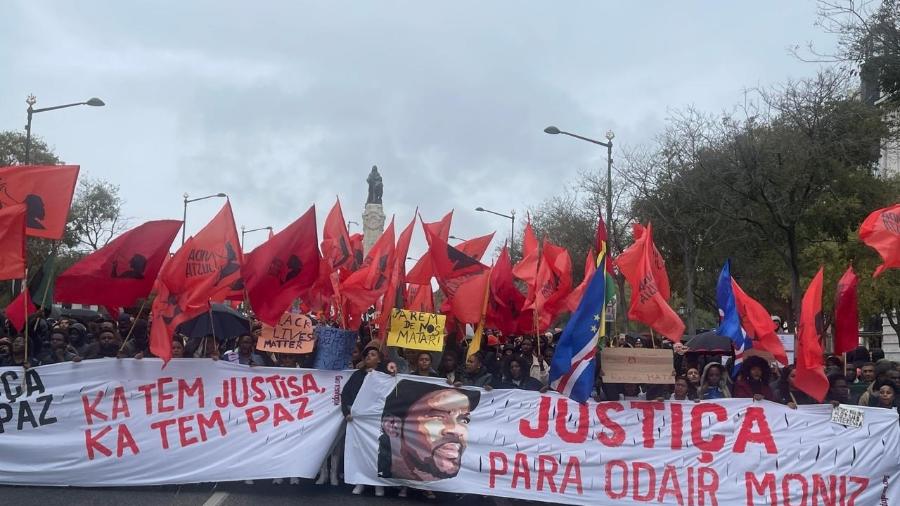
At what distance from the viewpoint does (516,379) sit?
9.48 meters

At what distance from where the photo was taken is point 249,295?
9125mm

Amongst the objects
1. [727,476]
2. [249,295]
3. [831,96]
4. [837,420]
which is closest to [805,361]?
[837,420]

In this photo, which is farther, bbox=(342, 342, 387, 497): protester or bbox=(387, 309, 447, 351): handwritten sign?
bbox=(387, 309, 447, 351): handwritten sign

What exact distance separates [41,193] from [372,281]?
14.1ft

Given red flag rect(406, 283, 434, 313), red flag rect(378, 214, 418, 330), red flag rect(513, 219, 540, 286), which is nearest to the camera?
red flag rect(378, 214, 418, 330)

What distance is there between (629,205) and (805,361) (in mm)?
25747

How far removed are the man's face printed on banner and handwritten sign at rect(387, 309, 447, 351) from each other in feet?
4.27

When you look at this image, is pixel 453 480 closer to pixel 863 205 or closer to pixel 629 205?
pixel 863 205

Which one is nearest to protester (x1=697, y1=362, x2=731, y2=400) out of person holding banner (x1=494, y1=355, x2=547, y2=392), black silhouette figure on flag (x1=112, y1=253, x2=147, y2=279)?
person holding banner (x1=494, y1=355, x2=547, y2=392)

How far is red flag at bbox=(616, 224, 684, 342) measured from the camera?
935 centimetres

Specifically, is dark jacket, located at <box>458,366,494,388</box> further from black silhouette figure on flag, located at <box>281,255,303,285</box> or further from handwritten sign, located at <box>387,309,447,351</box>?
Result: black silhouette figure on flag, located at <box>281,255,303,285</box>

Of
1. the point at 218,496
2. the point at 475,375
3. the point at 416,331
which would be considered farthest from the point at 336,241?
the point at 218,496

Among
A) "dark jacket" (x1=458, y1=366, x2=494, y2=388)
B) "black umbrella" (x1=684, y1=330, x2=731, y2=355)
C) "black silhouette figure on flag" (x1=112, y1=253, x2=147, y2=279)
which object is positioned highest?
"black silhouette figure on flag" (x1=112, y1=253, x2=147, y2=279)

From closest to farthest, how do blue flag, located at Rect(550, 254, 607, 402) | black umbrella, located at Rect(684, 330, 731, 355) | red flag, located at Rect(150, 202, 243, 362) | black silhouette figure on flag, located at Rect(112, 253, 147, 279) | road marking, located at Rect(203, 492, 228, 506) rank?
road marking, located at Rect(203, 492, 228, 506), blue flag, located at Rect(550, 254, 607, 402), red flag, located at Rect(150, 202, 243, 362), black silhouette figure on flag, located at Rect(112, 253, 147, 279), black umbrella, located at Rect(684, 330, 731, 355)
